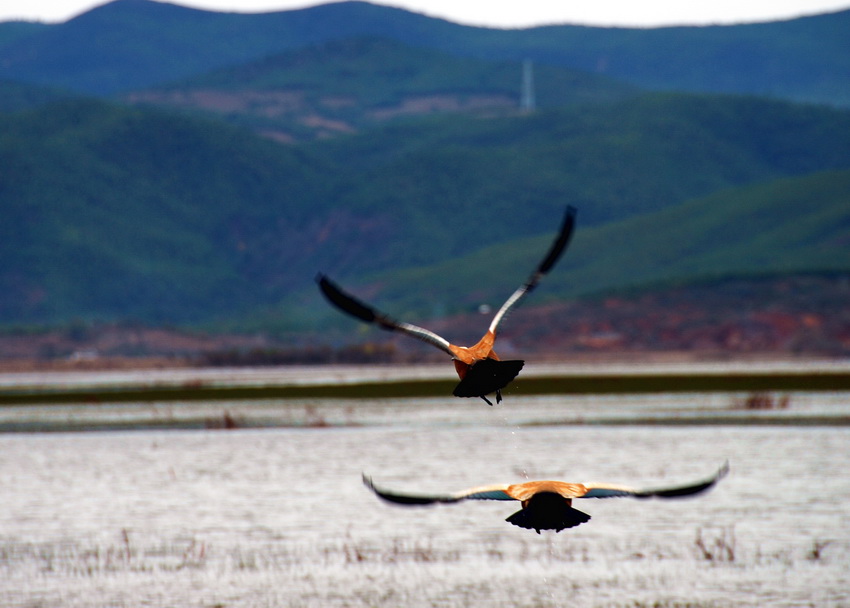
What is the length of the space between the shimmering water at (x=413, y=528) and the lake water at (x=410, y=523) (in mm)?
86

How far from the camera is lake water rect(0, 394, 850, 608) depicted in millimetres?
28266

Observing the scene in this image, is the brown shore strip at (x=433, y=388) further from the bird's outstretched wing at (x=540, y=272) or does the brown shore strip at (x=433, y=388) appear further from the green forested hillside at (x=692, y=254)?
the green forested hillside at (x=692, y=254)

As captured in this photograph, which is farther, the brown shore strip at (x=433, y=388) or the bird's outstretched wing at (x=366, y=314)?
the brown shore strip at (x=433, y=388)

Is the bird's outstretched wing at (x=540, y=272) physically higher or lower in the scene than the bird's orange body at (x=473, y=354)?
higher

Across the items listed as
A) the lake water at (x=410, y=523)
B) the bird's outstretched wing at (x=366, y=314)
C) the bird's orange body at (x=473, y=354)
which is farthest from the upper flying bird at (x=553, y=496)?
the lake water at (x=410, y=523)

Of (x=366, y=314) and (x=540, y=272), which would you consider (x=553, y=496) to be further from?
(x=366, y=314)

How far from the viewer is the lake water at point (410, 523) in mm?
28266

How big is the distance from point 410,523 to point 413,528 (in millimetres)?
847

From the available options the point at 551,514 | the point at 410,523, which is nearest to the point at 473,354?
the point at 551,514

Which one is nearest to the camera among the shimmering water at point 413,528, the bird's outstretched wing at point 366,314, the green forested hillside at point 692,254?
the bird's outstretched wing at point 366,314

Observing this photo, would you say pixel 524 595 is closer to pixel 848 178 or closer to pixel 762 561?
pixel 762 561

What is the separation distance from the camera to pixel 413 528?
35125 mm

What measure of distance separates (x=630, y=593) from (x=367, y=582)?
188 inches

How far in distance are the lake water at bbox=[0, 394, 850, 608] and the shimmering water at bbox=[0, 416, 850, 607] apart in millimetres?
86
